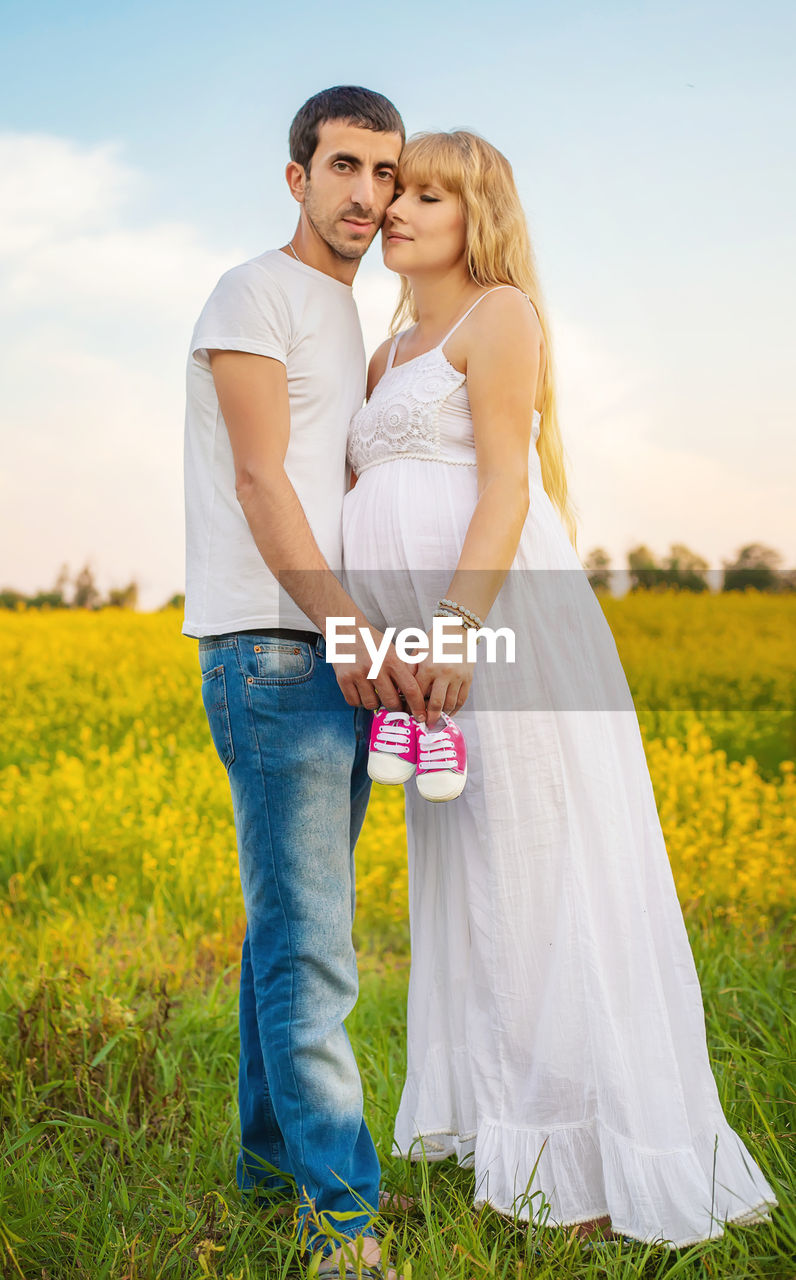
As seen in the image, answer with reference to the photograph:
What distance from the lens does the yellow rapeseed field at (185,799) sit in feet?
13.9

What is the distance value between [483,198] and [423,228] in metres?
0.13

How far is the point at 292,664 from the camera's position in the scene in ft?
6.71

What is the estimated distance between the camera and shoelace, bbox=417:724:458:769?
1949 mm

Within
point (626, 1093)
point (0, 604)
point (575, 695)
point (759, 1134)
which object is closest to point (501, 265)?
point (575, 695)

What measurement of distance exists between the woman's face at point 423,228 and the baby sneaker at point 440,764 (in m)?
0.97

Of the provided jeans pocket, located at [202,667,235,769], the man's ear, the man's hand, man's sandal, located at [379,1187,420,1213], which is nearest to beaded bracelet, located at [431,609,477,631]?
the man's hand

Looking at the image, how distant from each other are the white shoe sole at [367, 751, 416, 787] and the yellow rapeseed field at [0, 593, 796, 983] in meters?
2.04

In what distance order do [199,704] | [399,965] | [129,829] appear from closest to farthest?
[399,965] < [129,829] < [199,704]

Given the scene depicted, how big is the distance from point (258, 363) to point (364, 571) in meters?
0.45

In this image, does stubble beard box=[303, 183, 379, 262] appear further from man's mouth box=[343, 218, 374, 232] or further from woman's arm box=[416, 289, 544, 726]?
woman's arm box=[416, 289, 544, 726]

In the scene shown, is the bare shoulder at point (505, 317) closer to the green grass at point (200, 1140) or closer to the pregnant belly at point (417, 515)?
the pregnant belly at point (417, 515)

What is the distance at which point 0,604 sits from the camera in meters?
9.61

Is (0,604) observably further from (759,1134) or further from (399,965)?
(759,1134)

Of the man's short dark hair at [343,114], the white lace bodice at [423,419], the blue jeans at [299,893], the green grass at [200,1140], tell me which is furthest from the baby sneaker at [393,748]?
the man's short dark hair at [343,114]
